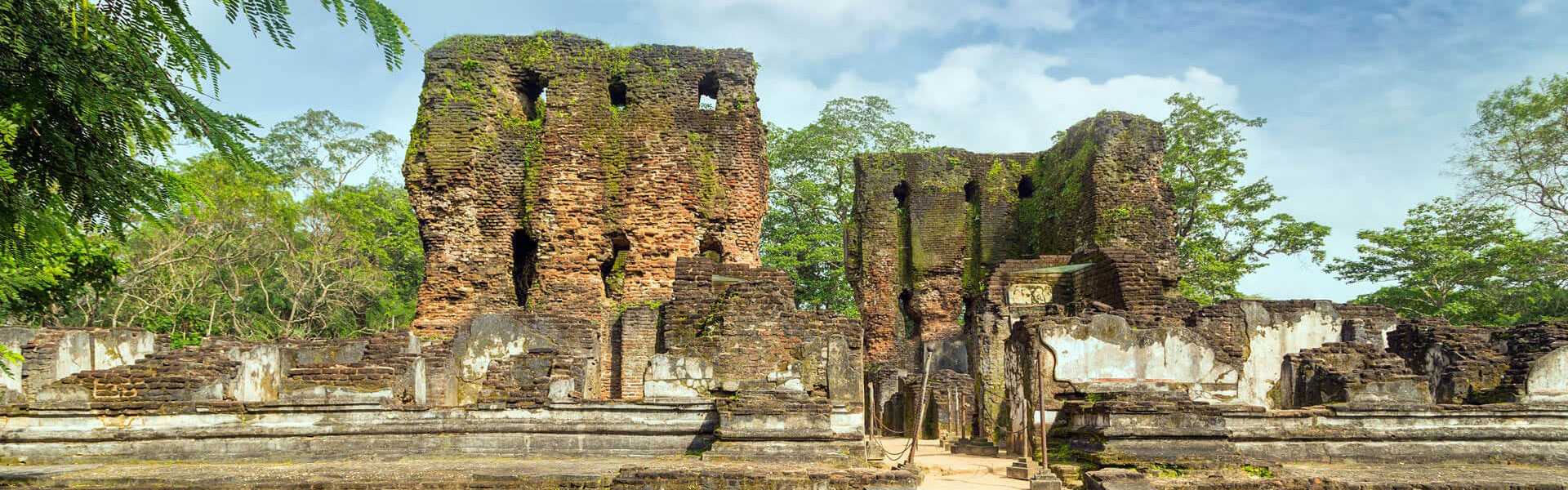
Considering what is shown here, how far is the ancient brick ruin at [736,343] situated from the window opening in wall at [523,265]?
0.24 ft

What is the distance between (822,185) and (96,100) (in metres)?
26.0

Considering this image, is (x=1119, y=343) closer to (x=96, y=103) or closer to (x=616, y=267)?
(x=96, y=103)

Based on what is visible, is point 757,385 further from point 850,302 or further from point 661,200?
point 850,302

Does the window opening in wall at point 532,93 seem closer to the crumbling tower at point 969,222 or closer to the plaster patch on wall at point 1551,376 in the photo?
the crumbling tower at point 969,222

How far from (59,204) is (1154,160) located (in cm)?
1937

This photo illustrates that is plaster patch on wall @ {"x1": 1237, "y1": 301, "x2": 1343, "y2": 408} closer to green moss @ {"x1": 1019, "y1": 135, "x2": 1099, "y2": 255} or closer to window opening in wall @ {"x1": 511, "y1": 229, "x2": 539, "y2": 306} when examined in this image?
green moss @ {"x1": 1019, "y1": 135, "x2": 1099, "y2": 255}

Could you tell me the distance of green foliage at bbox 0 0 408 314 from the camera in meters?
4.34

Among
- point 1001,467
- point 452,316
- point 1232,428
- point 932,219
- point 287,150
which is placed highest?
point 287,150

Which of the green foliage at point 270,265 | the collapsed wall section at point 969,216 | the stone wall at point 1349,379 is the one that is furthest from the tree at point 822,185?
the stone wall at point 1349,379

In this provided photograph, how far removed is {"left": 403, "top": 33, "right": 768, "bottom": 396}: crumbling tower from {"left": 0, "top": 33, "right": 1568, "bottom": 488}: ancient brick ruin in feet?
0.17

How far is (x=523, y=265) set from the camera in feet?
62.6

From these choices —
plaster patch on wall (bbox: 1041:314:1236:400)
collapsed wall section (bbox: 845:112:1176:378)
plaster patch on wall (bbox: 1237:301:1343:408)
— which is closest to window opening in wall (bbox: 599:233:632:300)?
collapsed wall section (bbox: 845:112:1176:378)

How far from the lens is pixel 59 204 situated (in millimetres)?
4676

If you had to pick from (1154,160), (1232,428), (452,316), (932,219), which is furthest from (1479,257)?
(452,316)
